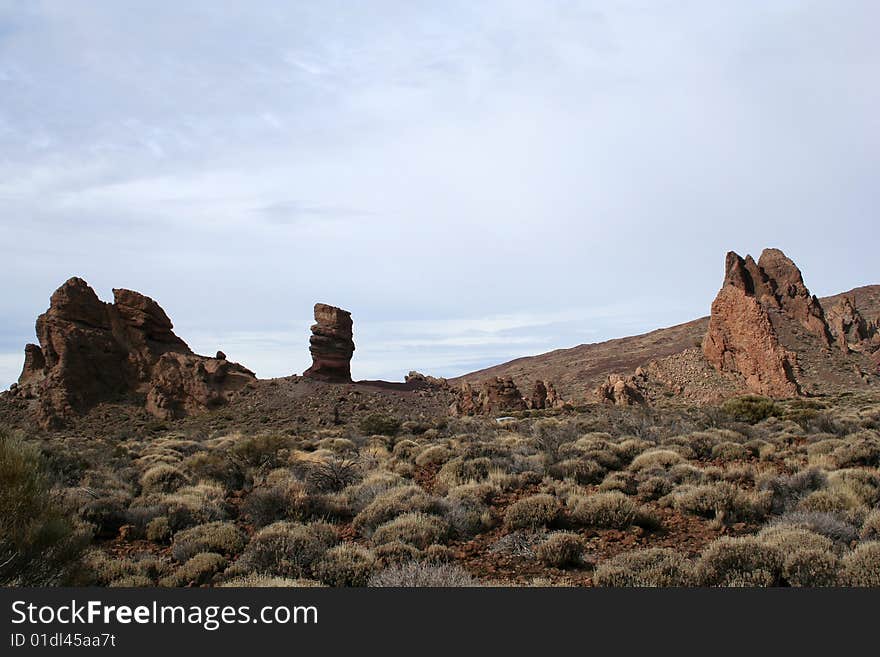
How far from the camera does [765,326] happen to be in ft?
139

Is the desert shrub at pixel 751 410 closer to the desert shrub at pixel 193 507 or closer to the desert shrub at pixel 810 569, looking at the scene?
the desert shrub at pixel 810 569

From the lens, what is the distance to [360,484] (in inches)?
528

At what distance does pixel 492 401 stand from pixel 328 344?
1719cm

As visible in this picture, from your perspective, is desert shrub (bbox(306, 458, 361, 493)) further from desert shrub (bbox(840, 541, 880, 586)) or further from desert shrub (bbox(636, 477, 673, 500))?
desert shrub (bbox(840, 541, 880, 586))

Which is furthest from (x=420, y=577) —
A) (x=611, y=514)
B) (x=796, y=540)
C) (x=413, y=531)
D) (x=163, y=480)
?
(x=163, y=480)

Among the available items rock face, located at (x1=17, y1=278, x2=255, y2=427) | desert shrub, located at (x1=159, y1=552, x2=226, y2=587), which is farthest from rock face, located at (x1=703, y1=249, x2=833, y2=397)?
desert shrub, located at (x1=159, y1=552, x2=226, y2=587)

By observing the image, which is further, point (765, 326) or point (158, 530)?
point (765, 326)

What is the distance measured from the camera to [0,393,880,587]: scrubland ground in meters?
6.95

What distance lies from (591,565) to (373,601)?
3978 mm

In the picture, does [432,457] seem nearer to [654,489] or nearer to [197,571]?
[654,489]

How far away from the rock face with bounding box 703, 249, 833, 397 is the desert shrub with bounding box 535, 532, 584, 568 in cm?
3752

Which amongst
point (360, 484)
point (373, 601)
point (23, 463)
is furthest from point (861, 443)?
point (23, 463)

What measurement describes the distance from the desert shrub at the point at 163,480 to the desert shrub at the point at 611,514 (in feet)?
31.0

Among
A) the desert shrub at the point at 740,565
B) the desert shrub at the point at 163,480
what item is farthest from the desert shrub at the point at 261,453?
the desert shrub at the point at 740,565
